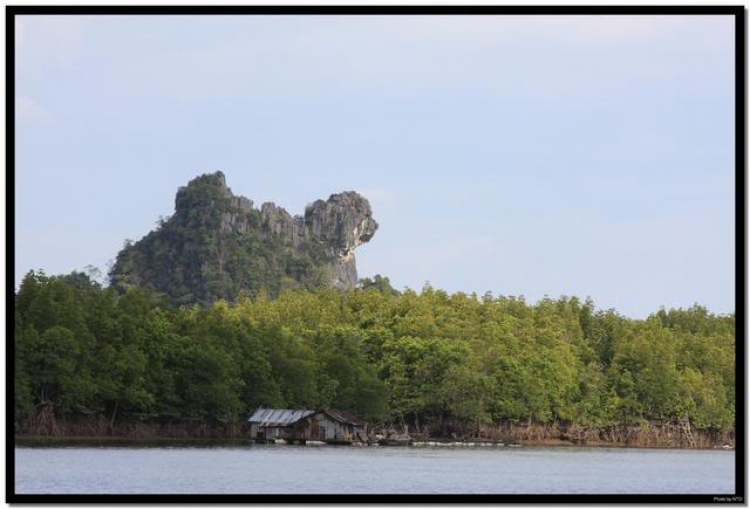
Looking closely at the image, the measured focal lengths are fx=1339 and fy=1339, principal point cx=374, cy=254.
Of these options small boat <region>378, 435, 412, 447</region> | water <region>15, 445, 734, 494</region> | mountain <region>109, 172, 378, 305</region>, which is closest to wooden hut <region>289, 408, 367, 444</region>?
small boat <region>378, 435, 412, 447</region>

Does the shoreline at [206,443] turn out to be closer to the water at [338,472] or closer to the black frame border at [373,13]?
the water at [338,472]

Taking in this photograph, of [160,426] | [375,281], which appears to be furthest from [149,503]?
[375,281]

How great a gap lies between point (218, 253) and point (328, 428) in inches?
1702

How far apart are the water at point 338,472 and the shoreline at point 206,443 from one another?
73.7 inches

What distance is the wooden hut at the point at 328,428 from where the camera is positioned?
47656 millimetres

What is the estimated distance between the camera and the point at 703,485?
2947cm

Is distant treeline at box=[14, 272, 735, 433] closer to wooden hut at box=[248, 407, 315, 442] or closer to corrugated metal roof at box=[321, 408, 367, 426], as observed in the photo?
wooden hut at box=[248, 407, 315, 442]

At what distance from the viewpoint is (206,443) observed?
4456 centimetres

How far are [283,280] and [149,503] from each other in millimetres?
74963

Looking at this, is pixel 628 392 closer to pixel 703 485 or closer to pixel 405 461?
pixel 405 461

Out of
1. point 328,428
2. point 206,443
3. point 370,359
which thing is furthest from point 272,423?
point 370,359

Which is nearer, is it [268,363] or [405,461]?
[405,461]

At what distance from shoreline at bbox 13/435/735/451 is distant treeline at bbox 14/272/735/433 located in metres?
0.82

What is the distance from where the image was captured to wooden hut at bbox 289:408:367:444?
47.7m
